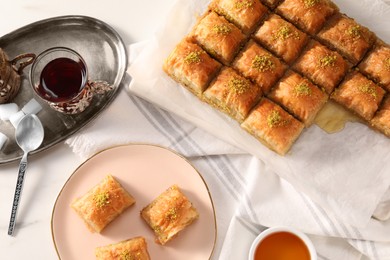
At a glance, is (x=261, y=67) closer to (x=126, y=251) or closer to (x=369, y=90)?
(x=369, y=90)

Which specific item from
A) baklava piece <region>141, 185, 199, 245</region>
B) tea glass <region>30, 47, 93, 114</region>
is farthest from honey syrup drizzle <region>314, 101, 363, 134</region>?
tea glass <region>30, 47, 93, 114</region>

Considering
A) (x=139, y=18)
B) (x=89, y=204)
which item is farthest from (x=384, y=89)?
(x=89, y=204)

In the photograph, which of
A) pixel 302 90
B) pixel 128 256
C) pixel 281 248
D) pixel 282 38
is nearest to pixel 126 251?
pixel 128 256

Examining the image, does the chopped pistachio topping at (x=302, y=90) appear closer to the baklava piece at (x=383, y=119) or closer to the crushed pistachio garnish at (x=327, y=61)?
the crushed pistachio garnish at (x=327, y=61)

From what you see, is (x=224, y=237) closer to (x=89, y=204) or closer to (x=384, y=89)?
(x=89, y=204)

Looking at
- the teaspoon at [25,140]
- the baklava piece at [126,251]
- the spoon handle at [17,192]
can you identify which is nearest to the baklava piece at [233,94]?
the baklava piece at [126,251]

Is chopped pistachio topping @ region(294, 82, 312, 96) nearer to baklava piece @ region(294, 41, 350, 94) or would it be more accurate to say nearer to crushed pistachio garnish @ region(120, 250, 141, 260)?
baklava piece @ region(294, 41, 350, 94)
